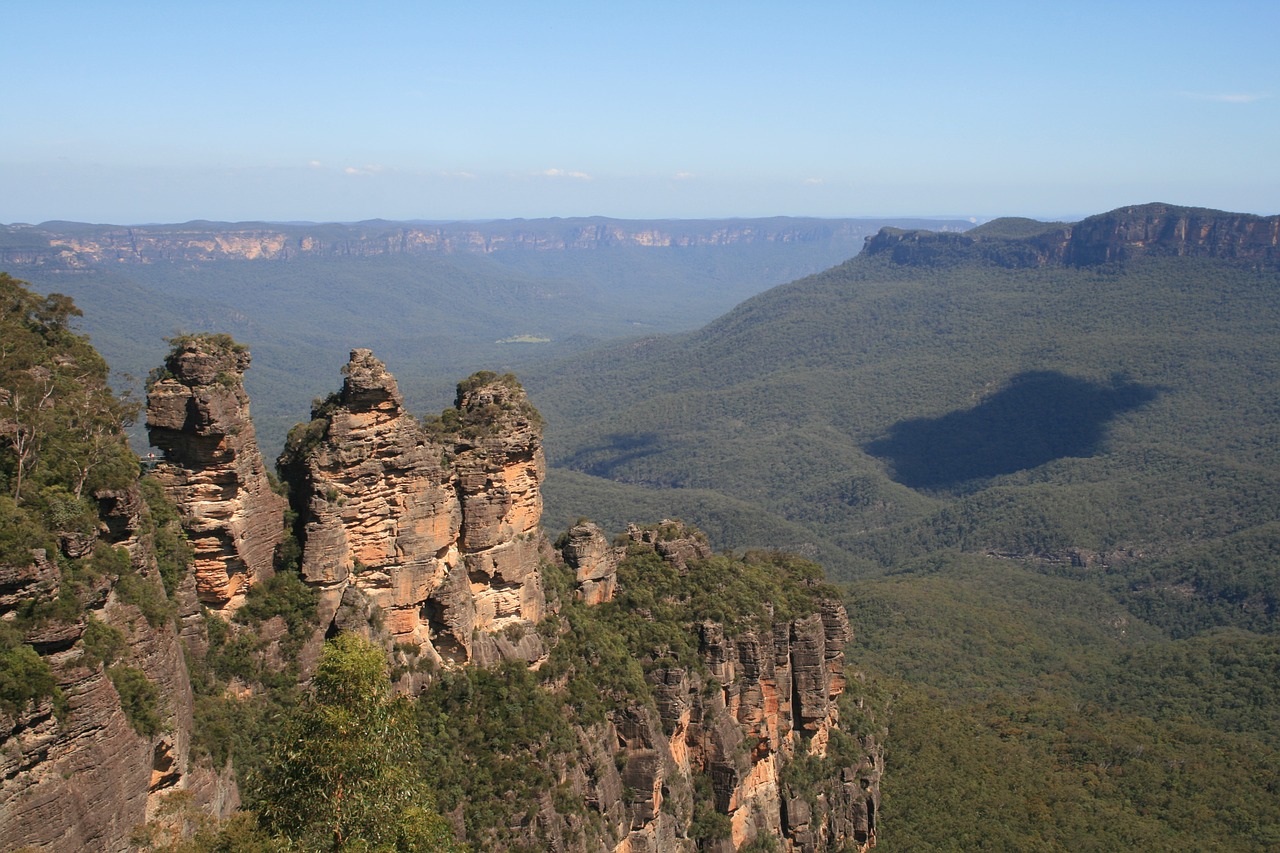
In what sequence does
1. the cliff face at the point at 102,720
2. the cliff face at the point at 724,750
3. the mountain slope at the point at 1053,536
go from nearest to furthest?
the cliff face at the point at 102,720, the cliff face at the point at 724,750, the mountain slope at the point at 1053,536

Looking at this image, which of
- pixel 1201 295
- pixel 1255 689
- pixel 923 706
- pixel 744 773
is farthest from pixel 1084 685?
pixel 1201 295

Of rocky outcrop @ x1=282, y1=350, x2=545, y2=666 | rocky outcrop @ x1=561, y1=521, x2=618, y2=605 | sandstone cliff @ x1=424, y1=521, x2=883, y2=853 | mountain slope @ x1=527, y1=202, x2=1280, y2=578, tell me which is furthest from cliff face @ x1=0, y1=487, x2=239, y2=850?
mountain slope @ x1=527, y1=202, x2=1280, y2=578

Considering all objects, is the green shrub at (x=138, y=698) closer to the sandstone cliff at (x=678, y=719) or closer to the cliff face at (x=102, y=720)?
the cliff face at (x=102, y=720)

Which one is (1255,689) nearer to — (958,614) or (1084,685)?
(1084,685)

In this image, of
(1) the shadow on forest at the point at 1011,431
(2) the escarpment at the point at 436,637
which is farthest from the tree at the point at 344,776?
(1) the shadow on forest at the point at 1011,431

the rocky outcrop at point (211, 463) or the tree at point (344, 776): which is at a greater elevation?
the rocky outcrop at point (211, 463)

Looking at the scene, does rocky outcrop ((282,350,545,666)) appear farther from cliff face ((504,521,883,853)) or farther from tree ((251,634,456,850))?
tree ((251,634,456,850))
